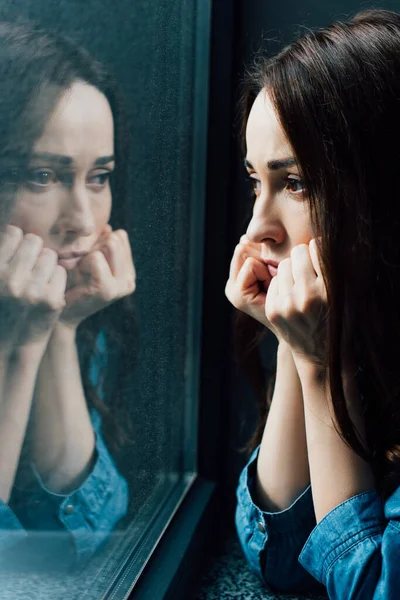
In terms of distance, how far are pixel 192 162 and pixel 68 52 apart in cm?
48

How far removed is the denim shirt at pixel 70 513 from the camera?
0.63 meters

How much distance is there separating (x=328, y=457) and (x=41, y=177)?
47 centimetres

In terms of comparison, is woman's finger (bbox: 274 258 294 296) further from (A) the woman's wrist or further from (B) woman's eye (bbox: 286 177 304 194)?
(A) the woman's wrist

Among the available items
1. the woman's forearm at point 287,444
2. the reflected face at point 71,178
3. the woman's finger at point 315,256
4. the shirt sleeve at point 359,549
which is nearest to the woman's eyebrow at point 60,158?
the reflected face at point 71,178

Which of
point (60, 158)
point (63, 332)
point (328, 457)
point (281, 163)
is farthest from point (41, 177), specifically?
point (328, 457)

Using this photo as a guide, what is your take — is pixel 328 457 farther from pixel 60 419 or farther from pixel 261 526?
pixel 60 419

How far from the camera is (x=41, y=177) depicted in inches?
24.3

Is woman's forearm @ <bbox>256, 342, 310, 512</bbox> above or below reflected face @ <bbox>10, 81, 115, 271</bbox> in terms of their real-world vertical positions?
below

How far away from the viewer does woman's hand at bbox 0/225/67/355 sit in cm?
57

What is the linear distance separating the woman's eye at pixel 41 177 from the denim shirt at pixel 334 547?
0.49 metres

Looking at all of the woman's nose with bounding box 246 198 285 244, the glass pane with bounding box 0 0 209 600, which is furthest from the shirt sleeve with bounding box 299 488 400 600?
the woman's nose with bounding box 246 198 285 244

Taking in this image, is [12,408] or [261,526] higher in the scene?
Answer: [12,408]

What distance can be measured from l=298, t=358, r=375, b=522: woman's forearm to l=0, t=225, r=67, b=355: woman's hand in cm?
33

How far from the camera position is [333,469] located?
0.85 meters
